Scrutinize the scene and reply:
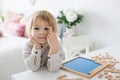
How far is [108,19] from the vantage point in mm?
2270

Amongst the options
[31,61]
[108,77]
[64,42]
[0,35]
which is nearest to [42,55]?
[31,61]

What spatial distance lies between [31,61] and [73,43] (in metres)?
1.33

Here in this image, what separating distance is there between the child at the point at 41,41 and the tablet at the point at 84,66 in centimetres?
10

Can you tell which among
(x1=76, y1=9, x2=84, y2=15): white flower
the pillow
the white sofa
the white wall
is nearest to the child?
the white sofa

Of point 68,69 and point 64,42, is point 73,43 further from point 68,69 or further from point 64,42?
point 68,69

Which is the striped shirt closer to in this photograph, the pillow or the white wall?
the white wall

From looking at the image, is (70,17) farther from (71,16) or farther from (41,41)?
(41,41)

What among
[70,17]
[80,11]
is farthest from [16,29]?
[80,11]

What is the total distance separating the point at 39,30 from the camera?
1061 millimetres

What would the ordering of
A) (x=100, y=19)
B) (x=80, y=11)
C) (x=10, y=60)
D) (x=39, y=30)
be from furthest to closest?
(x=80, y=11) → (x=100, y=19) → (x=10, y=60) → (x=39, y=30)

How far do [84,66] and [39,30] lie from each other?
14.2 inches

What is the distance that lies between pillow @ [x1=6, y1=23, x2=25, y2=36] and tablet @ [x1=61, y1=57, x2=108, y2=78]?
62.6 inches

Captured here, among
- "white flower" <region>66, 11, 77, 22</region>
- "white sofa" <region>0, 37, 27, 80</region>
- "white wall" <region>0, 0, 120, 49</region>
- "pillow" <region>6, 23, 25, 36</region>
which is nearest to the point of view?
"white sofa" <region>0, 37, 27, 80</region>

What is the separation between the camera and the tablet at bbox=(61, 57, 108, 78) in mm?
1084
